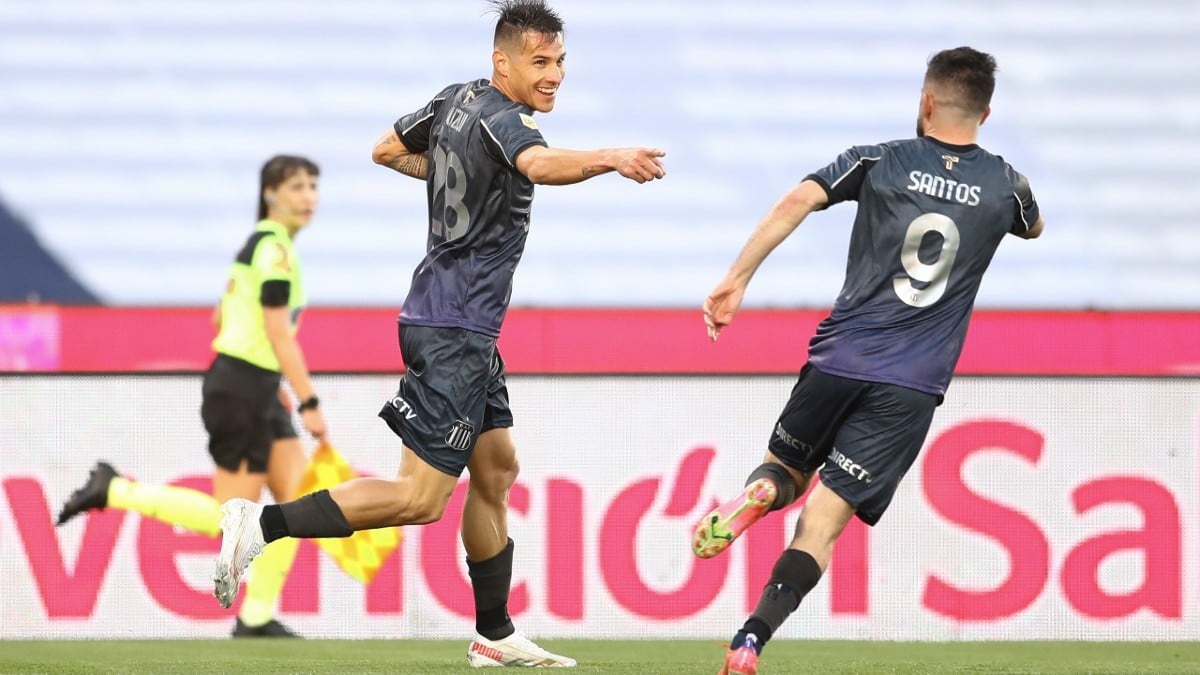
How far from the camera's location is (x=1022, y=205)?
183 inches

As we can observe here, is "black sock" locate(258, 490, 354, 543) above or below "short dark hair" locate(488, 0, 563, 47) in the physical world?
below

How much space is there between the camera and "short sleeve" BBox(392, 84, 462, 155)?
5.11 meters

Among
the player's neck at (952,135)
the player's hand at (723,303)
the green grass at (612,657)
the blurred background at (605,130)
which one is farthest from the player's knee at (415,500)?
the blurred background at (605,130)

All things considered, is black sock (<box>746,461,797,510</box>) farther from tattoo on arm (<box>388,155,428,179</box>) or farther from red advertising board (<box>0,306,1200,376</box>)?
red advertising board (<box>0,306,1200,376</box>)

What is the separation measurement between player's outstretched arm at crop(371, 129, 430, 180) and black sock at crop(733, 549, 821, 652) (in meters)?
1.58

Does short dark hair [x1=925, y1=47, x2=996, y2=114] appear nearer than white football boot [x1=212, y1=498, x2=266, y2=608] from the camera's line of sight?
Yes

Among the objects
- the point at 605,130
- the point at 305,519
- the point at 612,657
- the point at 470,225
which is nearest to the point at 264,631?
the point at 612,657

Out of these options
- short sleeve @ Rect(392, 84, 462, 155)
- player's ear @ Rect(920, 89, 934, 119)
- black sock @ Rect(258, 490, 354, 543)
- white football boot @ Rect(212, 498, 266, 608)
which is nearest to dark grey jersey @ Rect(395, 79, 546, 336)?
short sleeve @ Rect(392, 84, 462, 155)

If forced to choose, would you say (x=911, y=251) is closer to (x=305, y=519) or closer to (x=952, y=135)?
(x=952, y=135)

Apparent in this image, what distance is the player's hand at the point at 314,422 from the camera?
687 cm

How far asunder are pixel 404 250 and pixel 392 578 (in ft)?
12.8

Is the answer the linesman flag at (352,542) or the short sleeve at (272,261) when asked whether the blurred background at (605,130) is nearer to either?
the short sleeve at (272,261)

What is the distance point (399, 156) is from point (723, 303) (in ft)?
4.24

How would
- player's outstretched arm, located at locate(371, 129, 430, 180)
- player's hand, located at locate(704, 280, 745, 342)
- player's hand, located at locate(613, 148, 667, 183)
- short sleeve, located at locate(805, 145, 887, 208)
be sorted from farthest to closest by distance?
player's outstretched arm, located at locate(371, 129, 430, 180) < short sleeve, located at locate(805, 145, 887, 208) < player's hand, located at locate(704, 280, 745, 342) < player's hand, located at locate(613, 148, 667, 183)
